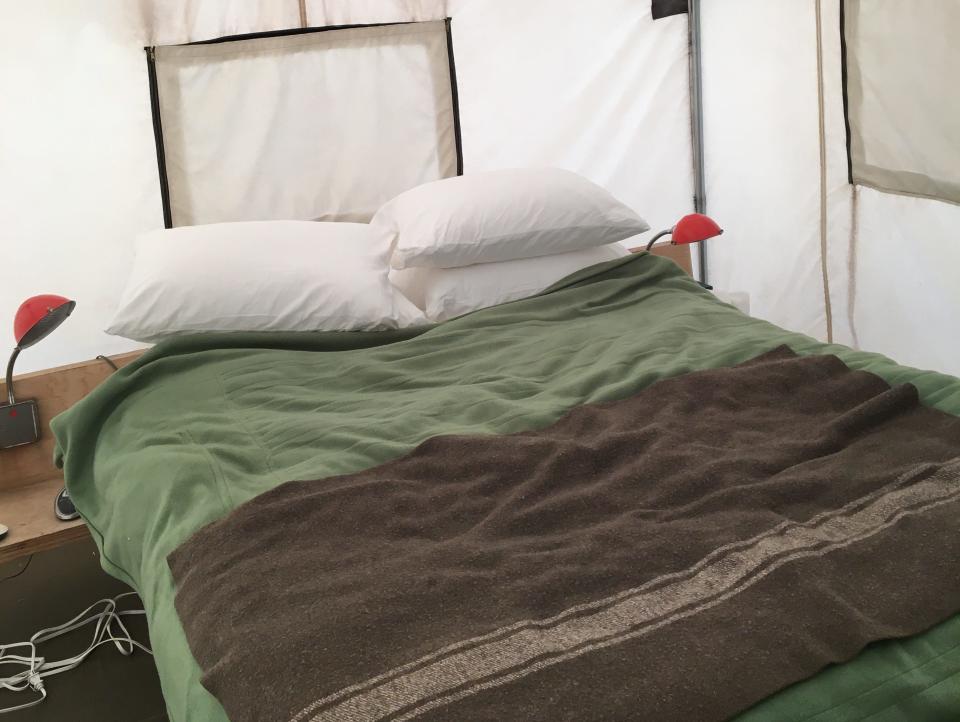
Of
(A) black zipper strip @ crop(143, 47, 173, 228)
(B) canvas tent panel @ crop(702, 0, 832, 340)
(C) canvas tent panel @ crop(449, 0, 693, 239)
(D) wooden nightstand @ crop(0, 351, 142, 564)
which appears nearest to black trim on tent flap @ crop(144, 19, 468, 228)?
(A) black zipper strip @ crop(143, 47, 173, 228)

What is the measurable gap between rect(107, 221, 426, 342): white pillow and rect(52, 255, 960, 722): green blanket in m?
0.06

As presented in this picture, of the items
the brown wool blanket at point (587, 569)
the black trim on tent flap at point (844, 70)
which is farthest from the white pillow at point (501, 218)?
the brown wool blanket at point (587, 569)

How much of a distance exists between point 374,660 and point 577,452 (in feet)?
1.67

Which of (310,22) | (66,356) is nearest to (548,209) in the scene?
(310,22)

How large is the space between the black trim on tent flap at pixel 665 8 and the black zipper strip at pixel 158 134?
1505 mm

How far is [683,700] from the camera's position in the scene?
2.42 feet

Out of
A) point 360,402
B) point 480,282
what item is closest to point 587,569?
point 360,402

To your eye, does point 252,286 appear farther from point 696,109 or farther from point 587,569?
point 696,109

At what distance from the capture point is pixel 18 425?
6.37 ft

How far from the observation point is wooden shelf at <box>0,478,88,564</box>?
1.68m

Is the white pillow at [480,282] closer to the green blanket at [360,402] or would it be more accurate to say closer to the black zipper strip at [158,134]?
the green blanket at [360,402]

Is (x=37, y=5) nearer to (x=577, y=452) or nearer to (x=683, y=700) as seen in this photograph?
(x=577, y=452)

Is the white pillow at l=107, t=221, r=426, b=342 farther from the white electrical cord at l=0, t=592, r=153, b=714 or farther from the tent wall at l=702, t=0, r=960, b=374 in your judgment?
the tent wall at l=702, t=0, r=960, b=374

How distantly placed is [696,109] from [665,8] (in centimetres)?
34
